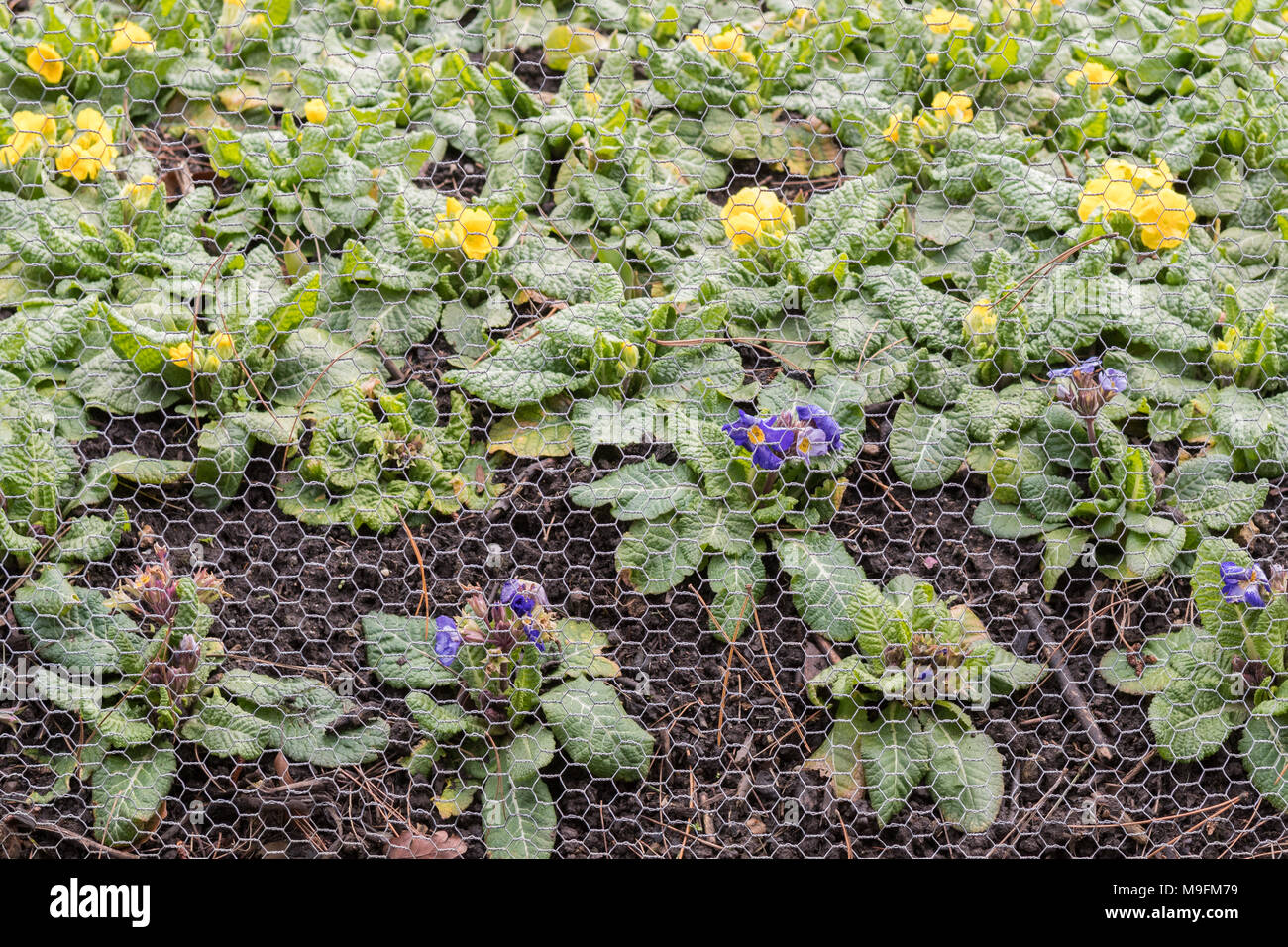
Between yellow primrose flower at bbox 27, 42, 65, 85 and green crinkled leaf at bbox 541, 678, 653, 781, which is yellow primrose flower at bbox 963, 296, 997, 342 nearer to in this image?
green crinkled leaf at bbox 541, 678, 653, 781

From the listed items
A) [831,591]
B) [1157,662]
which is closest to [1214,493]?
[1157,662]

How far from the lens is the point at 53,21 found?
246cm

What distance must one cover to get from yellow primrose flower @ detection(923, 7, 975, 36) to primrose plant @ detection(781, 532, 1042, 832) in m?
1.26

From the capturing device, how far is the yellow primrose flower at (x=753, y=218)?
2160 mm

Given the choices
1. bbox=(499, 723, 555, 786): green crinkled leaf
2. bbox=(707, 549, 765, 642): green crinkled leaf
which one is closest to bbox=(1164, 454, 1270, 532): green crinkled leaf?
bbox=(707, 549, 765, 642): green crinkled leaf

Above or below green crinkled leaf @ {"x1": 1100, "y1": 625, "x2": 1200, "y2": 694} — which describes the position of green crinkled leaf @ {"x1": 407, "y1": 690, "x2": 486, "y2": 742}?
below

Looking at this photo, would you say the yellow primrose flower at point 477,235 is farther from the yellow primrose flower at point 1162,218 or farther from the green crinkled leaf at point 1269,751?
the green crinkled leaf at point 1269,751

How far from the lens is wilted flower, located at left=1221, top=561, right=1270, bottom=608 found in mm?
1768

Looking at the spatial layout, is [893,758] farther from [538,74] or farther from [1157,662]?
[538,74]

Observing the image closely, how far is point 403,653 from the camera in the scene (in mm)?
1832

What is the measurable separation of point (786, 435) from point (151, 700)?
3.40 feet

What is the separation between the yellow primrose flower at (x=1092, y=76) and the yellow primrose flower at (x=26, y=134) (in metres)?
2.02

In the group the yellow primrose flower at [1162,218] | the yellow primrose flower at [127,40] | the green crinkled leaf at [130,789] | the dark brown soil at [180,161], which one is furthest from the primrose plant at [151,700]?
the yellow primrose flower at [1162,218]

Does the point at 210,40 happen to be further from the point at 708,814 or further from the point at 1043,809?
the point at 1043,809
